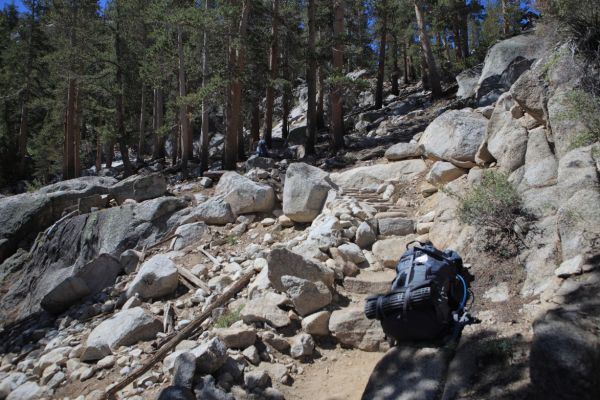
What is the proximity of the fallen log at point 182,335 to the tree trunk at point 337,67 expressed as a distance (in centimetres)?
836

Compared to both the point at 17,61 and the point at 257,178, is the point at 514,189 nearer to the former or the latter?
the point at 257,178

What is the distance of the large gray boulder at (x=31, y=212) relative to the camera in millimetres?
13695

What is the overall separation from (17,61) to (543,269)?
2933cm

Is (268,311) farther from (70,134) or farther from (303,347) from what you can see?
(70,134)

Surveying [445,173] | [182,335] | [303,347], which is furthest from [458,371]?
[445,173]

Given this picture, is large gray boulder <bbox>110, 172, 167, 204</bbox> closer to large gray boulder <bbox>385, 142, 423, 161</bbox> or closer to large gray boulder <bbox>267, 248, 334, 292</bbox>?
large gray boulder <bbox>385, 142, 423, 161</bbox>

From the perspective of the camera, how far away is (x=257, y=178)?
37.1ft

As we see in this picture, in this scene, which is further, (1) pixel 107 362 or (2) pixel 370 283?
(2) pixel 370 283

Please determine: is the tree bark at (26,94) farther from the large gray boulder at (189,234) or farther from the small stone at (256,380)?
the small stone at (256,380)

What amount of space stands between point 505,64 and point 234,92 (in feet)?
31.3

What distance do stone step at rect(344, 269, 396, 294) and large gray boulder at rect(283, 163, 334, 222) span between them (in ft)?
8.65

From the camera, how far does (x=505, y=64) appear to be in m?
14.9

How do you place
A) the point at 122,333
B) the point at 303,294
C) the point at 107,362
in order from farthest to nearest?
1. the point at 122,333
2. the point at 107,362
3. the point at 303,294

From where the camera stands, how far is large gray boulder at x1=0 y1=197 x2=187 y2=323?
10.9m
